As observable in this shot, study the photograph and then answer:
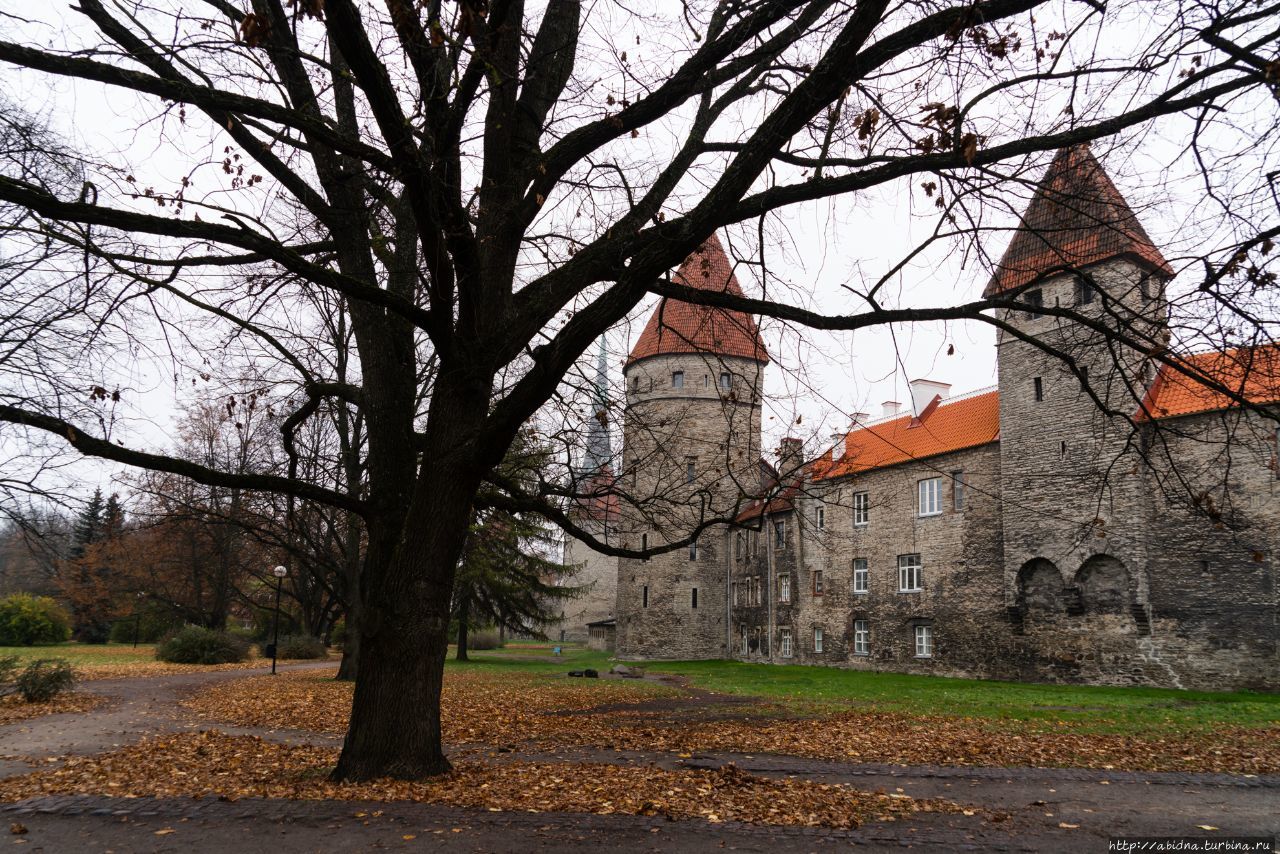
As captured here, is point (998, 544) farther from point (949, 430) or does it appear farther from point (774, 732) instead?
point (774, 732)

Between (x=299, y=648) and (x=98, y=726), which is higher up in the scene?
(x=98, y=726)

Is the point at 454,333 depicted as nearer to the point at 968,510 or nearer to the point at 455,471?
the point at 455,471

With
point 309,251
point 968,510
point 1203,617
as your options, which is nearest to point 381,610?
point 309,251

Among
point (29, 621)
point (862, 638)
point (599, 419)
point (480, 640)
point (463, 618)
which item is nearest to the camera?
point (599, 419)

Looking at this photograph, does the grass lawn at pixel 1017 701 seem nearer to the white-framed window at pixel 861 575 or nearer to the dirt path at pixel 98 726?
the white-framed window at pixel 861 575

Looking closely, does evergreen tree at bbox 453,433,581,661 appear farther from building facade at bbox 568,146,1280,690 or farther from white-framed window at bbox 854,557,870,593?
white-framed window at bbox 854,557,870,593

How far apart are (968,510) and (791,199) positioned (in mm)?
26646

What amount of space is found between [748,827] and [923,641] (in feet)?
93.3

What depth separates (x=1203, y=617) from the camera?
2217cm

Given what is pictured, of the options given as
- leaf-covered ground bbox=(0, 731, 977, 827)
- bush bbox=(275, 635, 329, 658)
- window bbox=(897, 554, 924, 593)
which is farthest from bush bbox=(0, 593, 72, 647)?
window bbox=(897, 554, 924, 593)

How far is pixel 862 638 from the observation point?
35.1 metres

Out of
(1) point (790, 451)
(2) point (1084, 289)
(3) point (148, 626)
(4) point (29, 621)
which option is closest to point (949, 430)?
(2) point (1084, 289)

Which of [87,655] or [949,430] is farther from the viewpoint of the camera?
[87,655]

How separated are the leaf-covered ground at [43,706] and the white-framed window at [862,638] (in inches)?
1073
